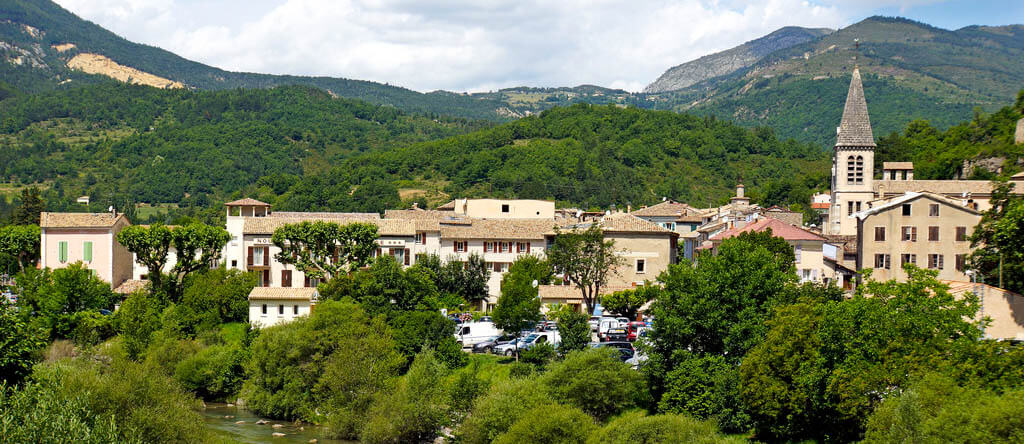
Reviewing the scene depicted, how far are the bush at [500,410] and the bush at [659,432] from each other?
3.74 m

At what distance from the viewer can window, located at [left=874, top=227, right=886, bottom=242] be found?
46344 millimetres

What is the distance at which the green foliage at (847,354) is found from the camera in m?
29.4

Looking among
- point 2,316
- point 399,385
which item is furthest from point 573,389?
point 2,316

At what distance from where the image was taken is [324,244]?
5966cm

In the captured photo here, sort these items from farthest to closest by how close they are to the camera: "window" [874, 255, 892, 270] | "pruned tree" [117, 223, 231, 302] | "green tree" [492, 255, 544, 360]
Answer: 1. "pruned tree" [117, 223, 231, 302]
2. "green tree" [492, 255, 544, 360]
3. "window" [874, 255, 892, 270]

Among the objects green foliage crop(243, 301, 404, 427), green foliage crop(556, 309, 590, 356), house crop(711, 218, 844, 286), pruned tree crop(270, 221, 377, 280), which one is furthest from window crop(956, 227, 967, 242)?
pruned tree crop(270, 221, 377, 280)

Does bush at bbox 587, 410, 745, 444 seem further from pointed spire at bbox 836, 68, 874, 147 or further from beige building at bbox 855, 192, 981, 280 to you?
pointed spire at bbox 836, 68, 874, 147

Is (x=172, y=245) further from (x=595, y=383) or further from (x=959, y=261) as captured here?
(x=959, y=261)

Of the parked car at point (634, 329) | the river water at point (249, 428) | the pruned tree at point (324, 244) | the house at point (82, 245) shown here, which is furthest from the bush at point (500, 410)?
the house at point (82, 245)

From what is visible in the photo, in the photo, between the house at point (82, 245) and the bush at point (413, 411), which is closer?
the bush at point (413, 411)

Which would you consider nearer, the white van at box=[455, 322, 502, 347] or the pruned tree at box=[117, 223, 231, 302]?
the white van at box=[455, 322, 502, 347]

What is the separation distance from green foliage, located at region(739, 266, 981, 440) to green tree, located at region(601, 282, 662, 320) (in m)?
18.9

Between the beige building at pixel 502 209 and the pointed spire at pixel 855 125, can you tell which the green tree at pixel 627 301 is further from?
the pointed spire at pixel 855 125

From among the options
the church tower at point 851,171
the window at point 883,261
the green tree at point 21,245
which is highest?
the church tower at point 851,171
